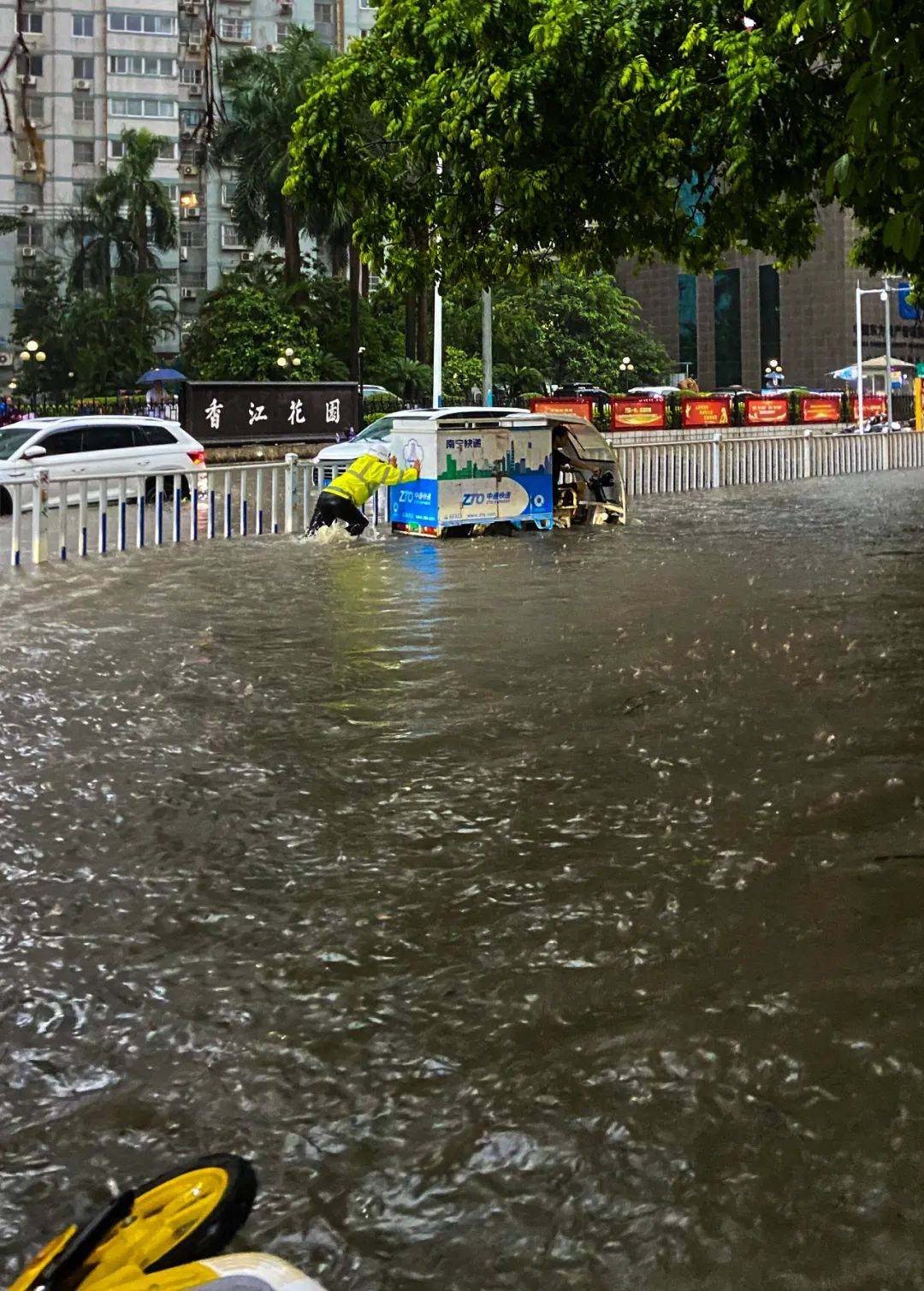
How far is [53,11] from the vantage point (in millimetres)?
78938

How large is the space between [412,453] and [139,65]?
6823 cm

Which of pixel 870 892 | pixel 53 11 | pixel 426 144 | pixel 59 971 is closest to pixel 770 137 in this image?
pixel 426 144

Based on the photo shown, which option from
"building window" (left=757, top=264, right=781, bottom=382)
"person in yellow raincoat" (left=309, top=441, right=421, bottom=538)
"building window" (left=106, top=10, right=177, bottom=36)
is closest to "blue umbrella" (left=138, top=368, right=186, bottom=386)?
"building window" (left=106, top=10, right=177, bottom=36)

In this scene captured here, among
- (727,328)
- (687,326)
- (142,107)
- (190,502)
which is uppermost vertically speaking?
(142,107)

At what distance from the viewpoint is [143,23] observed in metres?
81.0

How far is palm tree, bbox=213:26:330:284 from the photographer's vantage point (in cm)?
5528

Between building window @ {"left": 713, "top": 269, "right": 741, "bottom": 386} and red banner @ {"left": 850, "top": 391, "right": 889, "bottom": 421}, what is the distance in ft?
169

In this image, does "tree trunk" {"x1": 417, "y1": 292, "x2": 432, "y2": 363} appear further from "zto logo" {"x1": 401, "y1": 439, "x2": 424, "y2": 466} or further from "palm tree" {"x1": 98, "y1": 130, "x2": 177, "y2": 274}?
"zto logo" {"x1": 401, "y1": 439, "x2": 424, "y2": 466}

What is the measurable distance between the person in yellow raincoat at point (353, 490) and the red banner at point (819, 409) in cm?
3488

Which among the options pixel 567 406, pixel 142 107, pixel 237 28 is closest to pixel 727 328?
pixel 237 28

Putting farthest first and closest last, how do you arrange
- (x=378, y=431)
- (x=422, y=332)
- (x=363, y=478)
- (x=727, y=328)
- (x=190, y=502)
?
1. (x=727, y=328)
2. (x=422, y=332)
3. (x=378, y=431)
4. (x=190, y=502)
5. (x=363, y=478)

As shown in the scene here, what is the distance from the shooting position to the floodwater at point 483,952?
12.0ft

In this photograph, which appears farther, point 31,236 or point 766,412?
point 31,236

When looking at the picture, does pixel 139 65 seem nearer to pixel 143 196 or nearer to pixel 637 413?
pixel 143 196
